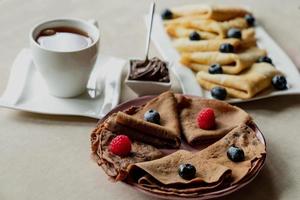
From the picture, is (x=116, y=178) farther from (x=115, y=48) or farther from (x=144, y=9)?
(x=144, y=9)

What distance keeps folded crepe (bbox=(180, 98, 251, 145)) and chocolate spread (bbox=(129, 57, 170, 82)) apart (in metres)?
0.13

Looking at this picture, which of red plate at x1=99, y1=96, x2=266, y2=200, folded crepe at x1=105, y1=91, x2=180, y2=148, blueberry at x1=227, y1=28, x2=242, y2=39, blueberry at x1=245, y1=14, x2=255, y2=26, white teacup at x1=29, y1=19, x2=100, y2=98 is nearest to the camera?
red plate at x1=99, y1=96, x2=266, y2=200

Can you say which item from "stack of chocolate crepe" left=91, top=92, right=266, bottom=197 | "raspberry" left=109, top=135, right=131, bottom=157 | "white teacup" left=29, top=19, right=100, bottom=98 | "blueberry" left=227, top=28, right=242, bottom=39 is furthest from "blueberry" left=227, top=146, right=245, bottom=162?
"blueberry" left=227, top=28, right=242, bottom=39

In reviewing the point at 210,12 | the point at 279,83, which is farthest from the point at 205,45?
Result: the point at 279,83

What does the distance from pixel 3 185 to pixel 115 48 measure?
2.19ft

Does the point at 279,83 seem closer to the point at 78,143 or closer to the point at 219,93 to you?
the point at 219,93

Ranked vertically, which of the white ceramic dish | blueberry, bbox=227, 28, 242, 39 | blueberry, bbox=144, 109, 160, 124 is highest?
blueberry, bbox=227, 28, 242, 39

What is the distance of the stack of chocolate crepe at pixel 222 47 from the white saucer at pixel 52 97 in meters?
0.23

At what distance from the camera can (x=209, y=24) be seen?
1770mm

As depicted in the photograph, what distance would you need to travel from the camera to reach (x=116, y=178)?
3.74ft

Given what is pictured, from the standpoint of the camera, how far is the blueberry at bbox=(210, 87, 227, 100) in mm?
1477

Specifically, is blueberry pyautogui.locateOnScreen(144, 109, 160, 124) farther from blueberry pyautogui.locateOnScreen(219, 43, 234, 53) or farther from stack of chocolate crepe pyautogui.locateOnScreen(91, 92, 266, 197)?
blueberry pyautogui.locateOnScreen(219, 43, 234, 53)

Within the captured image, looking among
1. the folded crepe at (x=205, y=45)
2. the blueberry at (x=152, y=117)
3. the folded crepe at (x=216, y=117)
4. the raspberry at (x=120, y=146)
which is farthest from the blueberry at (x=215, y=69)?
the raspberry at (x=120, y=146)

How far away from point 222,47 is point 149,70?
0.29 meters
